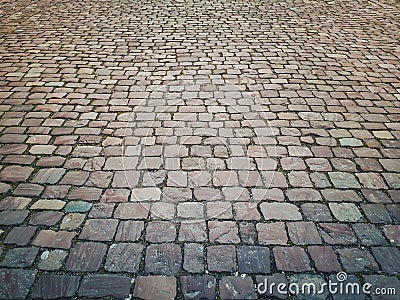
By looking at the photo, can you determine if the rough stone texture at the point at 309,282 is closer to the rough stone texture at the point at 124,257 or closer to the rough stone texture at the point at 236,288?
the rough stone texture at the point at 236,288

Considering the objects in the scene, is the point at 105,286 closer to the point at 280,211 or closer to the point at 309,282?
the point at 309,282

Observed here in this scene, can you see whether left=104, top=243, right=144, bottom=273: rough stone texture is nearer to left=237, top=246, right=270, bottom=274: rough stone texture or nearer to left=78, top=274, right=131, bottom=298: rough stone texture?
left=78, top=274, right=131, bottom=298: rough stone texture

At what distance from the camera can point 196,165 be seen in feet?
11.3

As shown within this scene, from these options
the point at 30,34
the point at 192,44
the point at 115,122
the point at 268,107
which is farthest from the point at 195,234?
the point at 30,34

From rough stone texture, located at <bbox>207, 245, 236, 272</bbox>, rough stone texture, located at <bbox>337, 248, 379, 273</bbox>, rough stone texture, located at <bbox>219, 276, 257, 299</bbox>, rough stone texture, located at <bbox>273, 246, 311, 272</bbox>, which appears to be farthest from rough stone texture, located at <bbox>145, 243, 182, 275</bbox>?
rough stone texture, located at <bbox>337, 248, 379, 273</bbox>

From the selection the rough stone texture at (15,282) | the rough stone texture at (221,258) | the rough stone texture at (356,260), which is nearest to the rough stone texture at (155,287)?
the rough stone texture at (221,258)

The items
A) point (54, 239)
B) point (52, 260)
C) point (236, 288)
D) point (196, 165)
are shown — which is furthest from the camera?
point (196, 165)

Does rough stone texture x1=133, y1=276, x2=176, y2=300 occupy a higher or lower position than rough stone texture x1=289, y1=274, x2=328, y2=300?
higher

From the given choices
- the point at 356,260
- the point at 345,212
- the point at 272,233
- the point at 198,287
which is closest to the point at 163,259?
the point at 198,287

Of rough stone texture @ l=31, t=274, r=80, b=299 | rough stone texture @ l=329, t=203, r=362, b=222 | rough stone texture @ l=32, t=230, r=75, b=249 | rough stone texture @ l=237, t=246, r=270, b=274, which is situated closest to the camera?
rough stone texture @ l=31, t=274, r=80, b=299

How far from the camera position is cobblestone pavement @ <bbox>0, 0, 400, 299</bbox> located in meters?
2.45

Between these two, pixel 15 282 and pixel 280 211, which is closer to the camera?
pixel 15 282

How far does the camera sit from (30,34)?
714 cm

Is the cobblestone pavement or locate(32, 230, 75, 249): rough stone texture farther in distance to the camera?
locate(32, 230, 75, 249): rough stone texture
